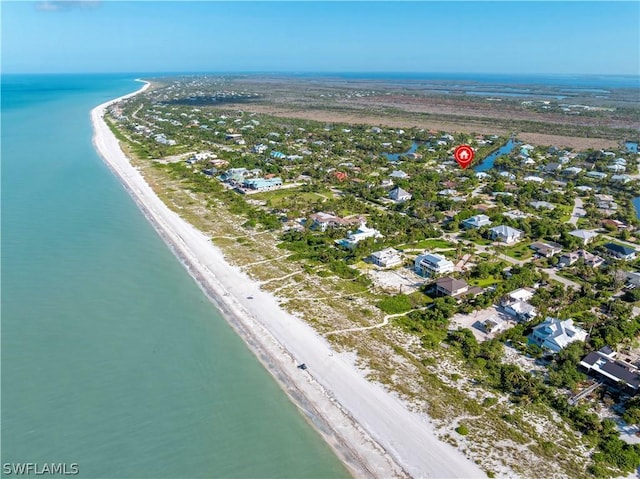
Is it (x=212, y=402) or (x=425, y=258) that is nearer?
(x=212, y=402)

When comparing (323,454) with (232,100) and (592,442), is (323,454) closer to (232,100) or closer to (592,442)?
(592,442)

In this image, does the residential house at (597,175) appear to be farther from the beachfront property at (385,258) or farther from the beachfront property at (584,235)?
the beachfront property at (385,258)

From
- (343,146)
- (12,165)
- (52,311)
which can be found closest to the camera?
(52,311)

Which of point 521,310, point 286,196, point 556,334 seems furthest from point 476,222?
point 286,196

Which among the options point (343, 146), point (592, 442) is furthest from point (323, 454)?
point (343, 146)

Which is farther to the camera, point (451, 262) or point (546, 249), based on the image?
point (546, 249)

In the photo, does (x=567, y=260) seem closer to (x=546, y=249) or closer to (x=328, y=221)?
(x=546, y=249)
